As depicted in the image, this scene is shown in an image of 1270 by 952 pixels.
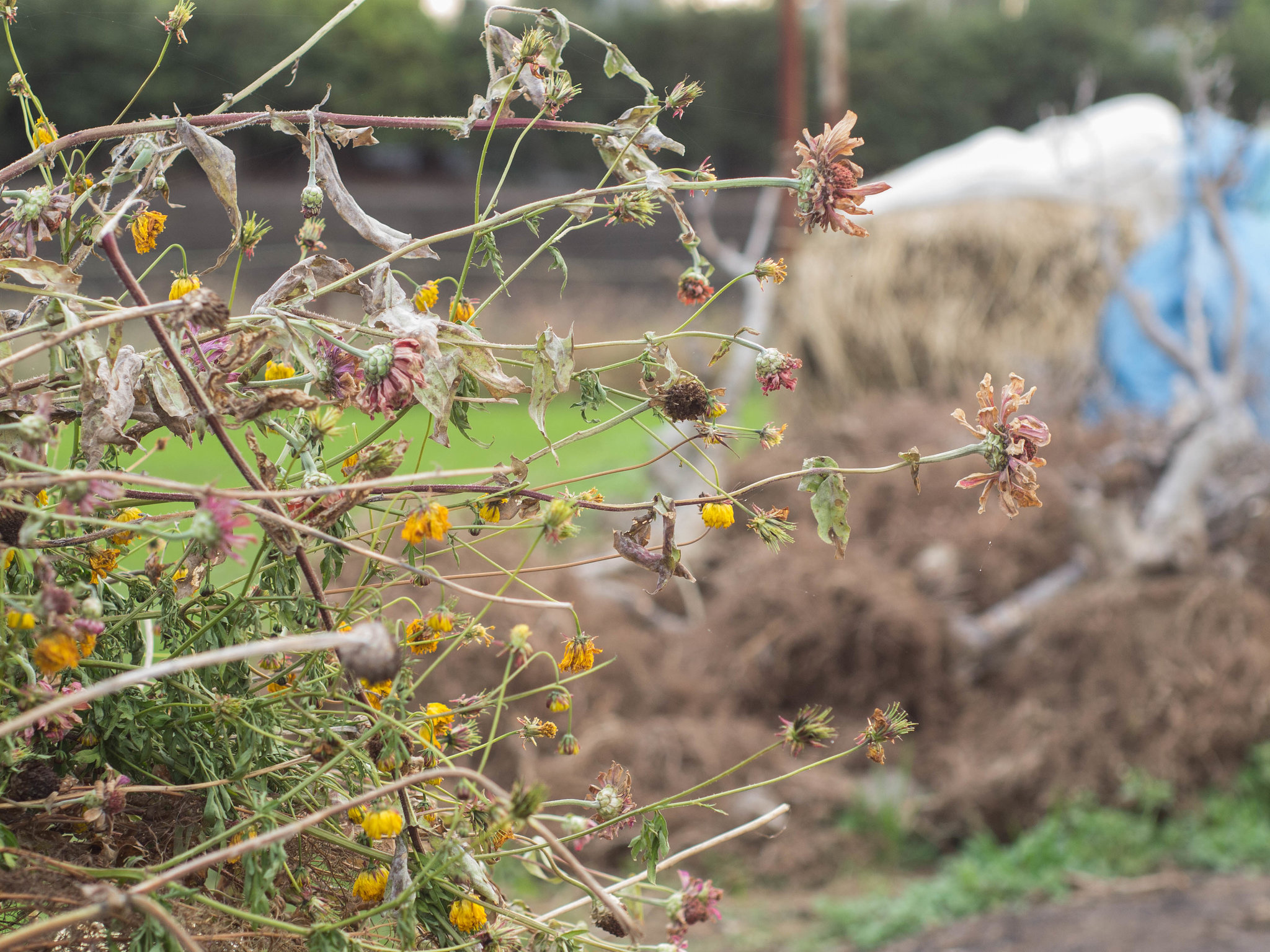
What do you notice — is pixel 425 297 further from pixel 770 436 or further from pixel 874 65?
pixel 874 65

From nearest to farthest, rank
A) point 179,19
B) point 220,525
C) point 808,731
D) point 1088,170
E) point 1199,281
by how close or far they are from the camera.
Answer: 1. point 220,525
2. point 808,731
3. point 179,19
4. point 1199,281
5. point 1088,170

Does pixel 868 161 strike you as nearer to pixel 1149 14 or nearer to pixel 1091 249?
pixel 1091 249

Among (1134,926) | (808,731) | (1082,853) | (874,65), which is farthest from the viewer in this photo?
(874,65)

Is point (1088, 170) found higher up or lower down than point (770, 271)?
higher up

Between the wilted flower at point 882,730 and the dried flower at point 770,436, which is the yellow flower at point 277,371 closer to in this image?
the dried flower at point 770,436

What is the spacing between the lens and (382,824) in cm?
67

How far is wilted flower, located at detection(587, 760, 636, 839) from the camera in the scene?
2.69 feet

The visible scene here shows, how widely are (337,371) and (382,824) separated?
310mm

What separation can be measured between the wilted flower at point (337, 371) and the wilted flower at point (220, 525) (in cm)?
14

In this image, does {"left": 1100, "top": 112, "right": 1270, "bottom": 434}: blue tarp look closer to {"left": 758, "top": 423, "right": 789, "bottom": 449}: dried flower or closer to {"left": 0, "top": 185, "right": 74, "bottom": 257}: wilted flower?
{"left": 758, "top": 423, "right": 789, "bottom": 449}: dried flower

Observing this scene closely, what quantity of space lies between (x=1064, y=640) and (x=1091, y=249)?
3.84m

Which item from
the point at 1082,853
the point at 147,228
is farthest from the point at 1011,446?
the point at 1082,853

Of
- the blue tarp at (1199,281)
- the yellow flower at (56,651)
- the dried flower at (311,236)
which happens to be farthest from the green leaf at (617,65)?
the blue tarp at (1199,281)

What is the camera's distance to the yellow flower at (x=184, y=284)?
84cm
